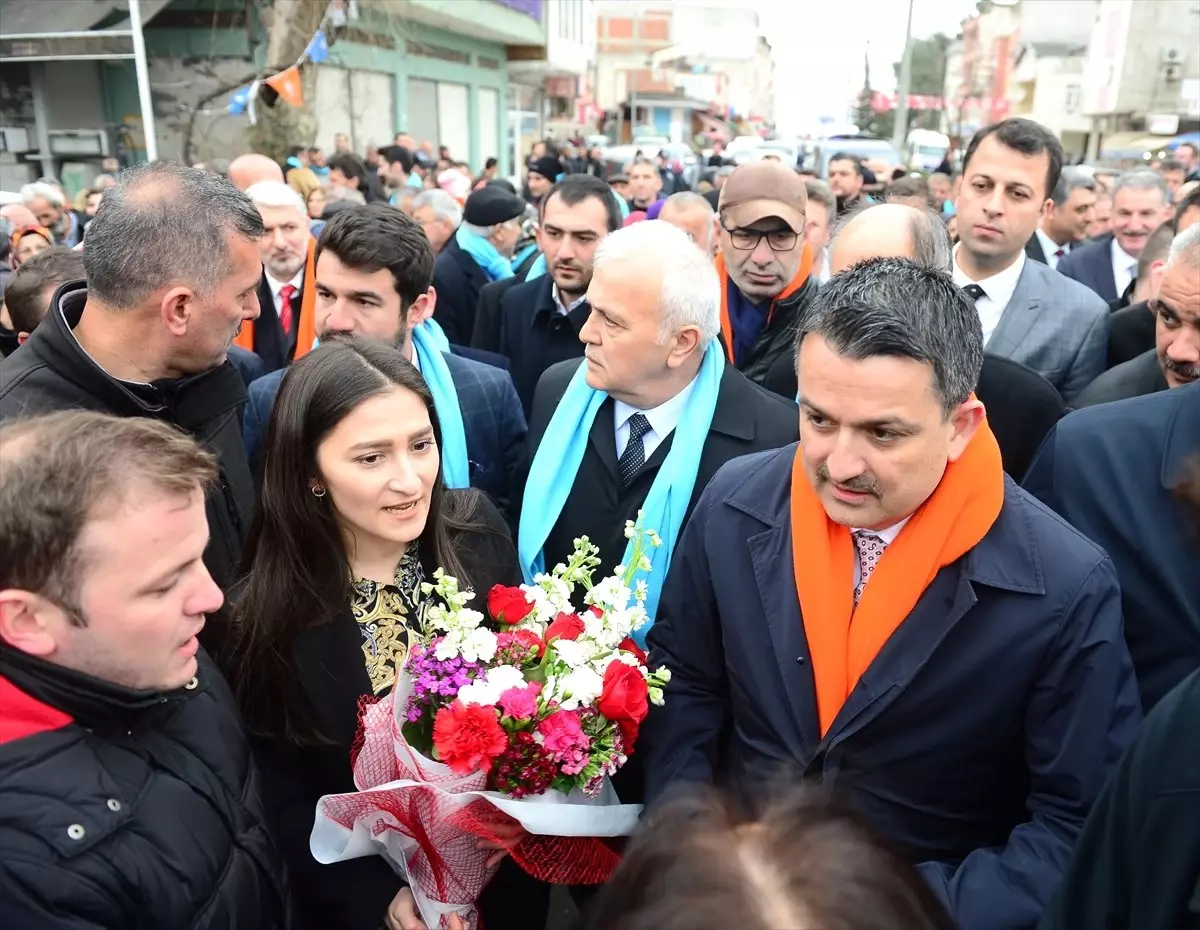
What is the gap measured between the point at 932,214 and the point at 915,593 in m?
2.01

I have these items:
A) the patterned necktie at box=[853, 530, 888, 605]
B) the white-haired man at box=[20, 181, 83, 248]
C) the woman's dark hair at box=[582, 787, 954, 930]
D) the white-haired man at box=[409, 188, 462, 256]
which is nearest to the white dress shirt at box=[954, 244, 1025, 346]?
the patterned necktie at box=[853, 530, 888, 605]

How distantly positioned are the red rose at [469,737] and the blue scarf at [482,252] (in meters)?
5.49

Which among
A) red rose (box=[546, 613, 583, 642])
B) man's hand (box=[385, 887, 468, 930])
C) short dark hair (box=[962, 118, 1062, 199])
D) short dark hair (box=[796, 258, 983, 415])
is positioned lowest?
man's hand (box=[385, 887, 468, 930])

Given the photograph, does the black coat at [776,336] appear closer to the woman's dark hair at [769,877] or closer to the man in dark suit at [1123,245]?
the man in dark suit at [1123,245]

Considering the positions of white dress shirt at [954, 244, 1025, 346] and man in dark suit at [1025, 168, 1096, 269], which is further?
man in dark suit at [1025, 168, 1096, 269]

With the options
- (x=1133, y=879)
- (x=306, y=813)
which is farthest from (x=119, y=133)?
(x=1133, y=879)

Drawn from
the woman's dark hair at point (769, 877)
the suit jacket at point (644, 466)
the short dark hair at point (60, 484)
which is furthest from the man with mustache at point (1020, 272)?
the short dark hair at point (60, 484)

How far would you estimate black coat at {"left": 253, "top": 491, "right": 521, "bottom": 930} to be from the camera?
2.24 metres

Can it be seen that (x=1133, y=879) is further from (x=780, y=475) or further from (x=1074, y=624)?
(x=780, y=475)

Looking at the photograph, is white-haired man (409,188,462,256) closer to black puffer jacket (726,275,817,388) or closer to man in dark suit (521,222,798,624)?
black puffer jacket (726,275,817,388)

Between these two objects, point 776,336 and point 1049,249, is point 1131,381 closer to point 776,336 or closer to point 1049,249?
point 776,336

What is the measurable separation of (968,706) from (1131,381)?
173 centimetres

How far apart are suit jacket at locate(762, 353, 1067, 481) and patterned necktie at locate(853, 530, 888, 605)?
1154mm

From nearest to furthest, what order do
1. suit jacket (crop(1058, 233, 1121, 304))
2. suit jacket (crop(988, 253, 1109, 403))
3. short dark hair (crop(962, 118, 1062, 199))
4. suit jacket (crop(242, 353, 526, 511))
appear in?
suit jacket (crop(242, 353, 526, 511))
suit jacket (crop(988, 253, 1109, 403))
short dark hair (crop(962, 118, 1062, 199))
suit jacket (crop(1058, 233, 1121, 304))
